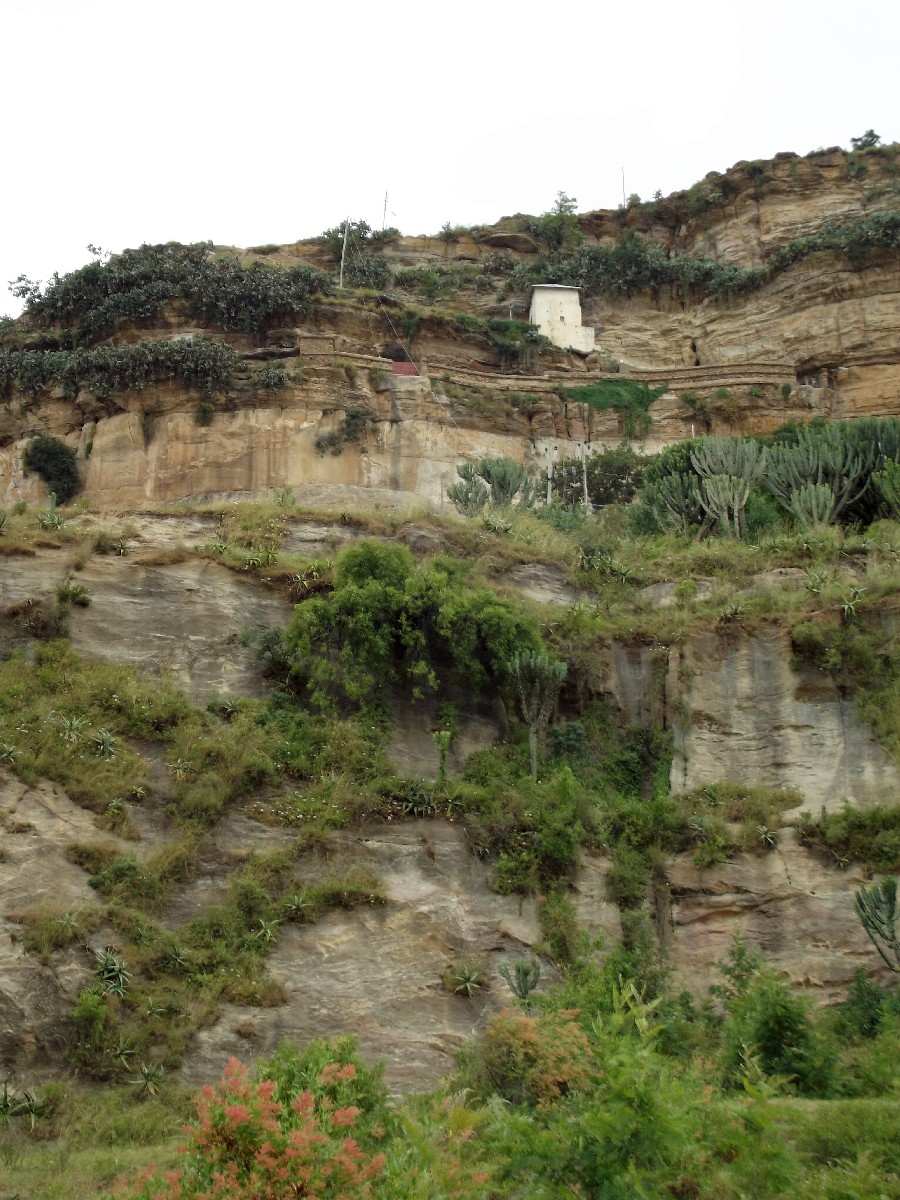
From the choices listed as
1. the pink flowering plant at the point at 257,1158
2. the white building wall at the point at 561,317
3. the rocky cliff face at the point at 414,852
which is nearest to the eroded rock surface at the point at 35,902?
the rocky cliff face at the point at 414,852

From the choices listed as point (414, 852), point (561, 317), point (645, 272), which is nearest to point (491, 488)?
point (414, 852)

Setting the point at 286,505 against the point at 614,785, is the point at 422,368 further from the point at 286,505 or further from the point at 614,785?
the point at 614,785

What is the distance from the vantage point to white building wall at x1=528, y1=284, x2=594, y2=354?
146 feet

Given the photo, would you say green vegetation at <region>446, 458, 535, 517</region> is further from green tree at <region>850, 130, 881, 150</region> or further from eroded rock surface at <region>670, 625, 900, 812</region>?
green tree at <region>850, 130, 881, 150</region>

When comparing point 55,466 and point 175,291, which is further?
point 175,291

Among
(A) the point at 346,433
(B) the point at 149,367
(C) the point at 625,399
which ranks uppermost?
(B) the point at 149,367

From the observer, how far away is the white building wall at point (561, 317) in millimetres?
44500

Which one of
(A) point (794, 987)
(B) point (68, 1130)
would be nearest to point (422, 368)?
(A) point (794, 987)

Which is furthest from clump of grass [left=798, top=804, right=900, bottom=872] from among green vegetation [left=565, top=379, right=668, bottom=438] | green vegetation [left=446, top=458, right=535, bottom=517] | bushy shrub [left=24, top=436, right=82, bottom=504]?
bushy shrub [left=24, top=436, right=82, bottom=504]

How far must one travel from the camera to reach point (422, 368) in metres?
40.1

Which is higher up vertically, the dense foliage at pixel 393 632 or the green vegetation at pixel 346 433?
the green vegetation at pixel 346 433

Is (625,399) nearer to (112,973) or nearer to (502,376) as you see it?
(502,376)

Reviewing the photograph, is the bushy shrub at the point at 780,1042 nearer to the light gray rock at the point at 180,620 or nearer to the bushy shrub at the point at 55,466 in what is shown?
the light gray rock at the point at 180,620

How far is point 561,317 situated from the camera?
45.1 meters
